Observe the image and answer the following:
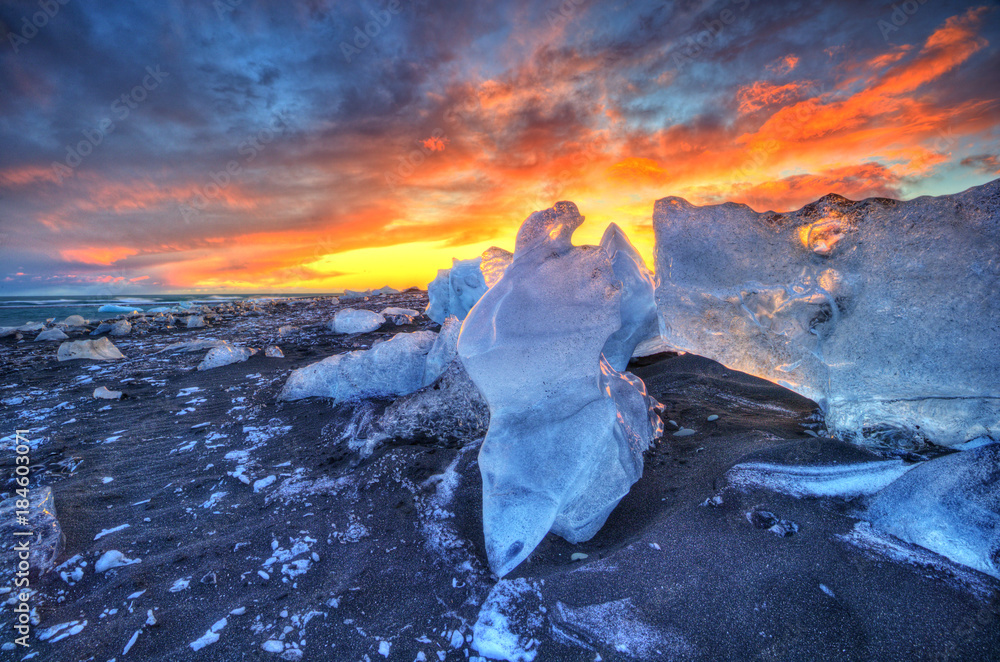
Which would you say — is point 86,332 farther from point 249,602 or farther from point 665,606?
point 665,606

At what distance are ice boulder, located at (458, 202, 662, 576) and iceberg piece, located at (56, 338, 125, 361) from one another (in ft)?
23.3

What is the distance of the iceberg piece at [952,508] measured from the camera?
1.40 m

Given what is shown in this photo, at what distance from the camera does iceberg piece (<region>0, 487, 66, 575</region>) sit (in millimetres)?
1829

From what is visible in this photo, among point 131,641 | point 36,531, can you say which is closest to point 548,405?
point 131,641

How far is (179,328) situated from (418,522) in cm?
1093

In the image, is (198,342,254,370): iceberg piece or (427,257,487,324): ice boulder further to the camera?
(427,257,487,324): ice boulder

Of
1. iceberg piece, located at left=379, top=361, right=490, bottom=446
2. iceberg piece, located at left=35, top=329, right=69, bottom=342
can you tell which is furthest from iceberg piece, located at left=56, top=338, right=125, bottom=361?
iceberg piece, located at left=379, top=361, right=490, bottom=446

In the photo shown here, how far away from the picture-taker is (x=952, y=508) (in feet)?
4.90

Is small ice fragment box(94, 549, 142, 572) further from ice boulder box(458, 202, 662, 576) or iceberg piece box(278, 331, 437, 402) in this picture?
iceberg piece box(278, 331, 437, 402)

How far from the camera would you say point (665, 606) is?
1.39 m

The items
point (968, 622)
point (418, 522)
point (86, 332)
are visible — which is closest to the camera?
point (968, 622)

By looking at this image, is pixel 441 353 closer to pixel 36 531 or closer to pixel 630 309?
pixel 630 309

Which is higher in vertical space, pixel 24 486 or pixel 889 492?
pixel 889 492

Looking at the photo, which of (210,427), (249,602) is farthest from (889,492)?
(210,427)
